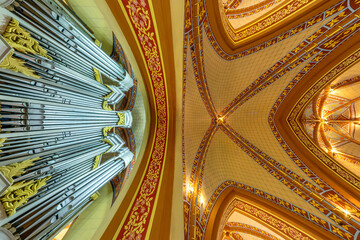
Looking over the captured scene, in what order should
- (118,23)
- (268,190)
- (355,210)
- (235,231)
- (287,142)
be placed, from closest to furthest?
(118,23) → (355,210) → (268,190) → (287,142) → (235,231)

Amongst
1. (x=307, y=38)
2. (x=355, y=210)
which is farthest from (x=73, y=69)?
(x=355, y=210)

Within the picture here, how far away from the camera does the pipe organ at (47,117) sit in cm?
217

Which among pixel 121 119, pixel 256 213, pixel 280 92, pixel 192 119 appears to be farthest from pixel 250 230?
pixel 121 119

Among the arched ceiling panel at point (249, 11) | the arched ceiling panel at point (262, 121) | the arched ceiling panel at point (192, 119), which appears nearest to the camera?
the arched ceiling panel at point (192, 119)

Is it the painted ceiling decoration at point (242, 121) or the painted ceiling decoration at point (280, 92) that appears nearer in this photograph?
the painted ceiling decoration at point (242, 121)

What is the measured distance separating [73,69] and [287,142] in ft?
22.2

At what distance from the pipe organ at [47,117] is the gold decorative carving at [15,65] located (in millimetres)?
14

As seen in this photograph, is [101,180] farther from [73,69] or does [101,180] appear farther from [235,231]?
[235,231]

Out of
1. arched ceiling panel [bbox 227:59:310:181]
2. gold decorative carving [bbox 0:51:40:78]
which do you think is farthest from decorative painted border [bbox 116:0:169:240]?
arched ceiling panel [bbox 227:59:310:181]

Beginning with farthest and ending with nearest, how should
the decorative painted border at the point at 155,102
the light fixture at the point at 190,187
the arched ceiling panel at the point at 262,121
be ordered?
the arched ceiling panel at the point at 262,121 → the light fixture at the point at 190,187 → the decorative painted border at the point at 155,102

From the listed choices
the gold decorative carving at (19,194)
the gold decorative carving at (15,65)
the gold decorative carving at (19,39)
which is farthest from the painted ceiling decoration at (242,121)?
the gold decorative carving at (15,65)

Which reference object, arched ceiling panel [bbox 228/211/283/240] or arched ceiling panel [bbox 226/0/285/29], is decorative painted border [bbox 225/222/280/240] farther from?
arched ceiling panel [bbox 226/0/285/29]

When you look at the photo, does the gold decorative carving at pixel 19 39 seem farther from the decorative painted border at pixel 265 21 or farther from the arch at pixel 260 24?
the decorative painted border at pixel 265 21

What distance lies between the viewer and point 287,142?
3896 millimetres
